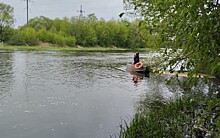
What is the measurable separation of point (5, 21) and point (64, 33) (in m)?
20.9

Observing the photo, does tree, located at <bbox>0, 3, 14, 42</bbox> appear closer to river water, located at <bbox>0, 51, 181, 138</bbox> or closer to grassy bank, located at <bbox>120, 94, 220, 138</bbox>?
river water, located at <bbox>0, 51, 181, 138</bbox>

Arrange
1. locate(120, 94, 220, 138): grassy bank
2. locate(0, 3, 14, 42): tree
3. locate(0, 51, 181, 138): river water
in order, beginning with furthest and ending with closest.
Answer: locate(0, 3, 14, 42): tree < locate(0, 51, 181, 138): river water < locate(120, 94, 220, 138): grassy bank

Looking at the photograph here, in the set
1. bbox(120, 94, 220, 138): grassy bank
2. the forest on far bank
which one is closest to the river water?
bbox(120, 94, 220, 138): grassy bank

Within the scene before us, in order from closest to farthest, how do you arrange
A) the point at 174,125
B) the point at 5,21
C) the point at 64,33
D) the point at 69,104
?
1. the point at 174,125
2. the point at 69,104
3. the point at 5,21
4. the point at 64,33

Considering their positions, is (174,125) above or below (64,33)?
below

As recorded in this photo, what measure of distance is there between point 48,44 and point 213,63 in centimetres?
9635

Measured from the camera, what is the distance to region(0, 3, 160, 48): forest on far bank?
302ft

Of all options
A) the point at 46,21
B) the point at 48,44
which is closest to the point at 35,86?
the point at 48,44

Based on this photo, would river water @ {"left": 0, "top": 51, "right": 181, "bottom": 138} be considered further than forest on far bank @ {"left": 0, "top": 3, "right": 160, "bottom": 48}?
No

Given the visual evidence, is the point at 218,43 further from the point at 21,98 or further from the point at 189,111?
the point at 21,98

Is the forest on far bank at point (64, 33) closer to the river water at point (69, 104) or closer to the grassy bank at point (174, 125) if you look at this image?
the river water at point (69, 104)

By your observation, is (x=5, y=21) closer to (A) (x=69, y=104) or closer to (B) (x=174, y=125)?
(A) (x=69, y=104)

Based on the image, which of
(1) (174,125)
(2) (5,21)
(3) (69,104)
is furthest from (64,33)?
(1) (174,125)

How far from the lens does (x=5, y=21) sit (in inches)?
3669
